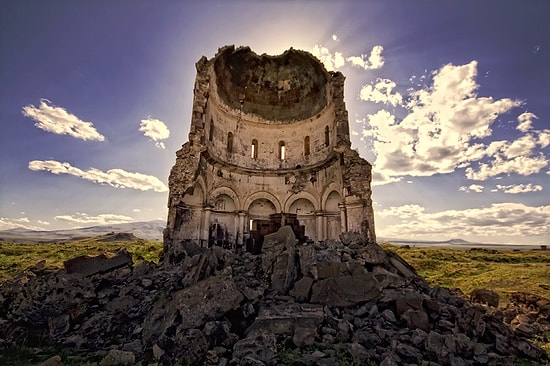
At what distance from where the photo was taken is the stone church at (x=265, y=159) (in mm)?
13211

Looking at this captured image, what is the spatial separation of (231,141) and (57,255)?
45.2 feet

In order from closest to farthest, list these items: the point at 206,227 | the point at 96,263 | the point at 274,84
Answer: the point at 96,263, the point at 206,227, the point at 274,84

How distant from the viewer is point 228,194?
15.5 metres

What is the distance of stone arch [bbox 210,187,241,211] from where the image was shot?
1488cm

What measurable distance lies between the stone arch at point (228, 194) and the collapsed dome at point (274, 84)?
5248mm

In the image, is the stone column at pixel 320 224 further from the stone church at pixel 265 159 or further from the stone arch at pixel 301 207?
the stone arch at pixel 301 207

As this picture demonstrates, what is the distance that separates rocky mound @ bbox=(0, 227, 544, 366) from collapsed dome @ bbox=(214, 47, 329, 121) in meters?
12.0

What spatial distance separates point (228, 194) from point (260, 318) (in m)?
10.8

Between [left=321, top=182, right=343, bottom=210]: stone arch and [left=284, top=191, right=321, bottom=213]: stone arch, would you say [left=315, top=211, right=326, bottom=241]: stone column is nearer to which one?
[left=321, top=182, right=343, bottom=210]: stone arch

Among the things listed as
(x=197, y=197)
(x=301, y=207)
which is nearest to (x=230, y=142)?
(x=197, y=197)

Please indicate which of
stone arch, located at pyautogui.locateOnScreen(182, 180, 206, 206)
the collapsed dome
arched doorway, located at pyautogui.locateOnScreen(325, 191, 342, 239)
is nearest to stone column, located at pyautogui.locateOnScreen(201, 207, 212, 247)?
stone arch, located at pyautogui.locateOnScreen(182, 180, 206, 206)

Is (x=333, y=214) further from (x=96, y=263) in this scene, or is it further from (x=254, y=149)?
(x=96, y=263)

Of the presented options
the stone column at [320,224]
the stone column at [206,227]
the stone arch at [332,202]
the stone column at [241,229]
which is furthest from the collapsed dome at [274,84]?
the stone column at [206,227]

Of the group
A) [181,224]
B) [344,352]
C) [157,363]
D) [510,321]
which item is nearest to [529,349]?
[510,321]
